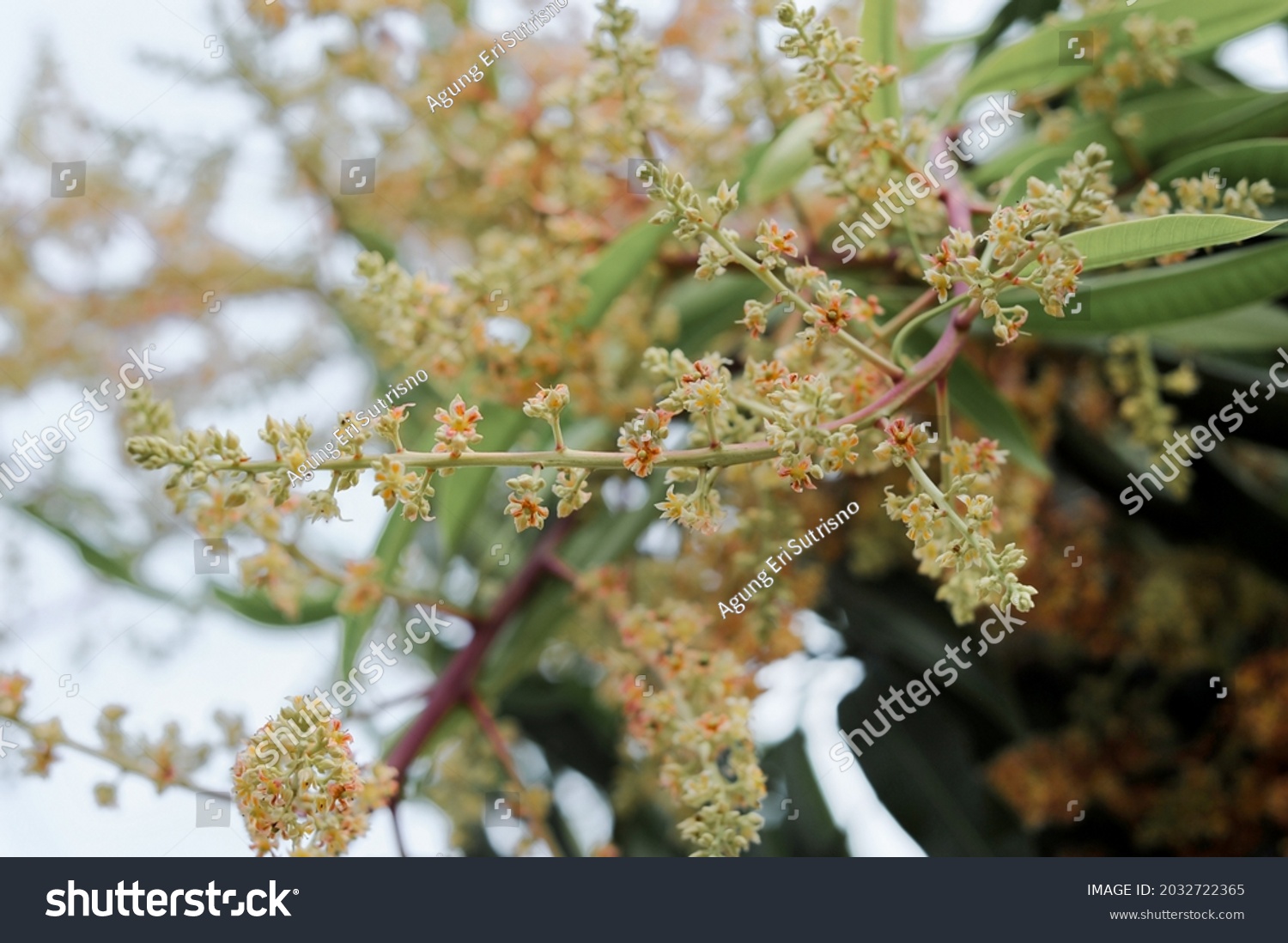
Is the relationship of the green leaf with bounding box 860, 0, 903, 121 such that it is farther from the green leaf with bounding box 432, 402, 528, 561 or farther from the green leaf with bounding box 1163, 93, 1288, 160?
the green leaf with bounding box 432, 402, 528, 561

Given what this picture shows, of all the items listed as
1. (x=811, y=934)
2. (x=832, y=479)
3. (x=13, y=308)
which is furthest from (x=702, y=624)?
(x=13, y=308)

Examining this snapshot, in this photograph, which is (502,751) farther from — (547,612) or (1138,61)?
(1138,61)

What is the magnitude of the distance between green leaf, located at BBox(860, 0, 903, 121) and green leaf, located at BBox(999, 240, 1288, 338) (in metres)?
0.21

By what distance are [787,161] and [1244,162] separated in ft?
1.28

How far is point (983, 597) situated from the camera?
687 millimetres

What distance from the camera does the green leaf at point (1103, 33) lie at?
102cm

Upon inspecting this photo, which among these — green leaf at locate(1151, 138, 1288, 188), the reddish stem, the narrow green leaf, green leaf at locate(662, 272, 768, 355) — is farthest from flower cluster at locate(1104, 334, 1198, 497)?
the reddish stem

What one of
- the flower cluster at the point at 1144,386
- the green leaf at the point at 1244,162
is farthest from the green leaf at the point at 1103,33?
the flower cluster at the point at 1144,386

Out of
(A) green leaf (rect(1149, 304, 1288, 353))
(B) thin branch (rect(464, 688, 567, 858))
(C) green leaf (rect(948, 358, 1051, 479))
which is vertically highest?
(A) green leaf (rect(1149, 304, 1288, 353))

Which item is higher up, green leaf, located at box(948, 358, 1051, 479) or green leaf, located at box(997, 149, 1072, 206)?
green leaf, located at box(997, 149, 1072, 206)

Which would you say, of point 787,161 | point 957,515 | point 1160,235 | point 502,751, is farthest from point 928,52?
point 502,751

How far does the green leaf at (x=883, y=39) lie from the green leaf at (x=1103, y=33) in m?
0.14

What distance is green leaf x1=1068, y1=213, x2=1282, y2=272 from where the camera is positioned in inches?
27.1

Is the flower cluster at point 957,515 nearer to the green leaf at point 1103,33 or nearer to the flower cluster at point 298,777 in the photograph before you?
the flower cluster at point 298,777
